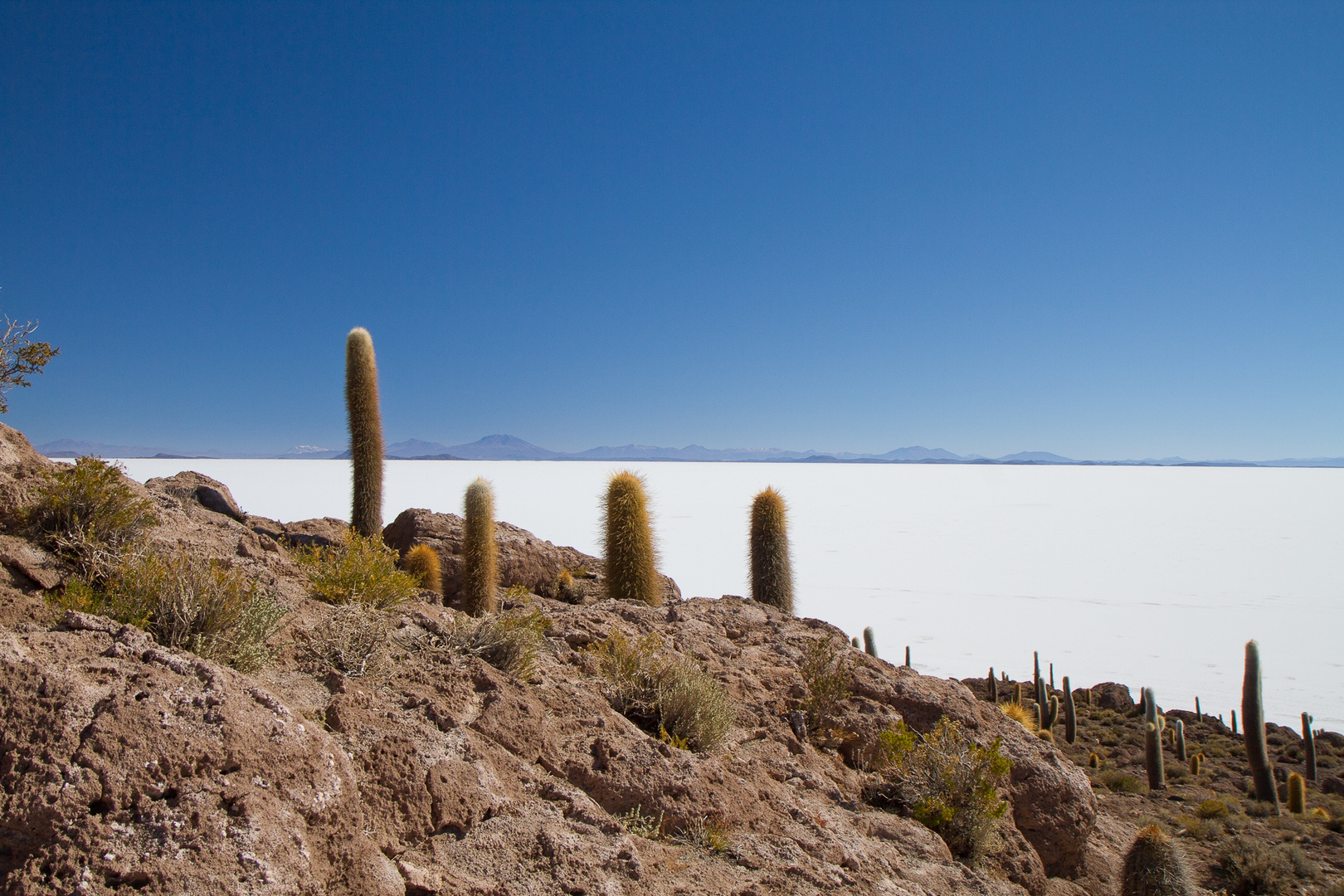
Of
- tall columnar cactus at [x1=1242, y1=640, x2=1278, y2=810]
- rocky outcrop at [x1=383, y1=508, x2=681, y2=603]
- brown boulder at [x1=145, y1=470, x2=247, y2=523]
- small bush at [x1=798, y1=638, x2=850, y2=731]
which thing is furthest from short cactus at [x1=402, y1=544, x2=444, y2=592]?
tall columnar cactus at [x1=1242, y1=640, x2=1278, y2=810]

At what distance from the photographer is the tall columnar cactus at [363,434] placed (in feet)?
37.6

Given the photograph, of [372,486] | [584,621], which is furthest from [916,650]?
[584,621]

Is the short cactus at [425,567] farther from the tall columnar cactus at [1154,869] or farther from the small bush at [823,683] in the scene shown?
the tall columnar cactus at [1154,869]

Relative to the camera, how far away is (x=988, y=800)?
4.08 m

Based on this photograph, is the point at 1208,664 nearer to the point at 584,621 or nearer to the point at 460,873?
the point at 584,621

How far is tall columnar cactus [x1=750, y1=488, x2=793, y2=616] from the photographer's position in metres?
9.73

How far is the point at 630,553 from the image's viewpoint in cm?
866

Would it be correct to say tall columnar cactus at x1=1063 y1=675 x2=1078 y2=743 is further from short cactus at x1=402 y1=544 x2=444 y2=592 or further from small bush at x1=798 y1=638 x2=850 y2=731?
short cactus at x1=402 y1=544 x2=444 y2=592

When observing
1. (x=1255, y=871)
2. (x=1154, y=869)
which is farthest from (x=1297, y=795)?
(x=1154, y=869)

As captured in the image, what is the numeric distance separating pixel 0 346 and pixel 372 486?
6249mm

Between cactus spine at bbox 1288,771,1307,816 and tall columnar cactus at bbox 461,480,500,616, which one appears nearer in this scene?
tall columnar cactus at bbox 461,480,500,616

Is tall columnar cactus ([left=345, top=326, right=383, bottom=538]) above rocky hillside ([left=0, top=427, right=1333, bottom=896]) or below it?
above

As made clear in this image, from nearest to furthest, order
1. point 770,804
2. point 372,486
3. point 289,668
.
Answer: point 289,668 → point 770,804 → point 372,486

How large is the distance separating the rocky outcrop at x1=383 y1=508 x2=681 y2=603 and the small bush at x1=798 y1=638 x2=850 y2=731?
3971mm
